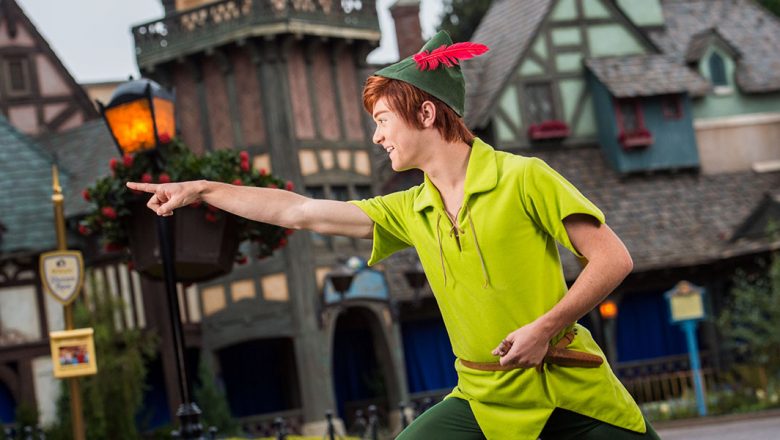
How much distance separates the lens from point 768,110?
3441 cm

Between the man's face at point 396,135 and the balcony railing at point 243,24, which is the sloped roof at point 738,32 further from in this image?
the man's face at point 396,135

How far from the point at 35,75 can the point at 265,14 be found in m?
5.15

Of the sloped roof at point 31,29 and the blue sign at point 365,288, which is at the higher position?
the sloped roof at point 31,29

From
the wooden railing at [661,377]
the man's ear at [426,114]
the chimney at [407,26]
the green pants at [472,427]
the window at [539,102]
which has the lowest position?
the wooden railing at [661,377]

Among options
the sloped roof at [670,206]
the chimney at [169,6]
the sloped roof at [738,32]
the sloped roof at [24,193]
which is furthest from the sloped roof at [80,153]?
the sloped roof at [738,32]

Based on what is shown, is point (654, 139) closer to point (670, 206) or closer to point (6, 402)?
point (670, 206)

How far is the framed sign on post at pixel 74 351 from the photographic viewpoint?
45.1 ft

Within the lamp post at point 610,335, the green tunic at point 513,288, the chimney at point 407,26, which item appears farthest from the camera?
the chimney at point 407,26

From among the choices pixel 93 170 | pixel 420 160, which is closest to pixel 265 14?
pixel 93 170

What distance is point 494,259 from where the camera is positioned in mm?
4508

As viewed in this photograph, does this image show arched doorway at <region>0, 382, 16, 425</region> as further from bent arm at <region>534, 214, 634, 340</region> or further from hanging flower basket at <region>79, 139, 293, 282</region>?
bent arm at <region>534, 214, 634, 340</region>

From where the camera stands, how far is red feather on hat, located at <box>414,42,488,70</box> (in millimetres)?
4672

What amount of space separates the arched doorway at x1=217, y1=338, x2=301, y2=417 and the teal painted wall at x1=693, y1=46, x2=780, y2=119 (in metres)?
11.5

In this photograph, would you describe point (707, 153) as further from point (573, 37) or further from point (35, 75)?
point (35, 75)
